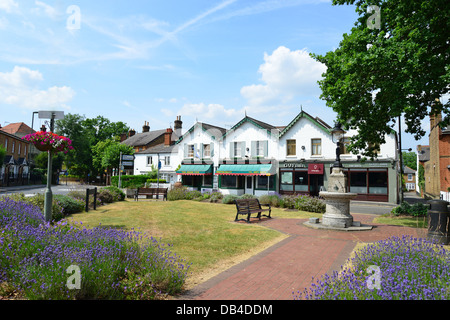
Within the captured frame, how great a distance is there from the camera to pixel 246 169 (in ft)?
99.5

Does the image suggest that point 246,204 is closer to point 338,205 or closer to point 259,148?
point 338,205

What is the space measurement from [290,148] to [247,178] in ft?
19.8

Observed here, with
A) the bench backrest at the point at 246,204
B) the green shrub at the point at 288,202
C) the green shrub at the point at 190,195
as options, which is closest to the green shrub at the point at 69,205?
the bench backrest at the point at 246,204

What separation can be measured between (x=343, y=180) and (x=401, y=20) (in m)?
6.98

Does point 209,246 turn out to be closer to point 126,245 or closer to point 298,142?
point 126,245

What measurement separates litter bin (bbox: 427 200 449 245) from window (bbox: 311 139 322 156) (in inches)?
780

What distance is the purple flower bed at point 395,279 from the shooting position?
3.51m

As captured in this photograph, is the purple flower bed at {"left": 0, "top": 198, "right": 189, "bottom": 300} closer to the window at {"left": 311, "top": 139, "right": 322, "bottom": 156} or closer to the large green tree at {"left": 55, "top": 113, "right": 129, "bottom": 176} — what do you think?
the window at {"left": 311, "top": 139, "right": 322, "bottom": 156}

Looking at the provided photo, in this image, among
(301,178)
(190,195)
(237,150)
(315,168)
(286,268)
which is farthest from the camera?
(237,150)

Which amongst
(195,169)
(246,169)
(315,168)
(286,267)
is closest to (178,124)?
(195,169)

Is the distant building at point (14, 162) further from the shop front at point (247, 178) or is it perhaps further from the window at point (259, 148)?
the window at point (259, 148)

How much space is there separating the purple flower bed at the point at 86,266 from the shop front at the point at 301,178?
79.9 ft
